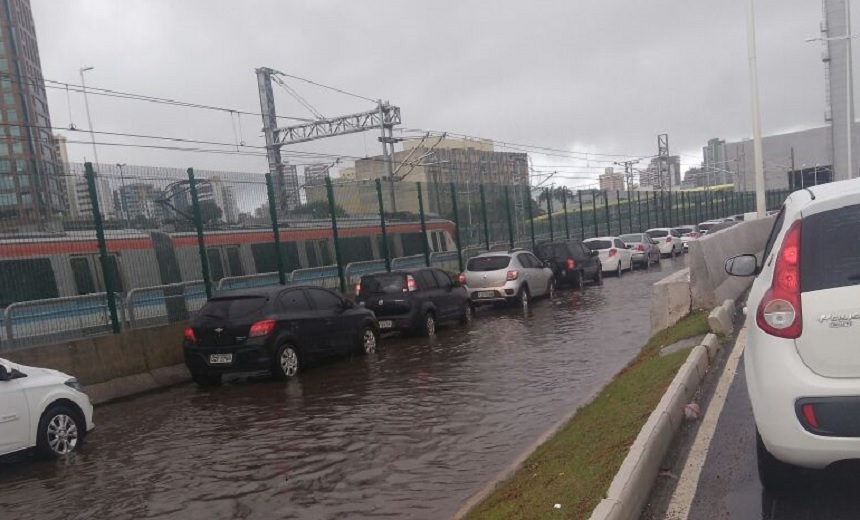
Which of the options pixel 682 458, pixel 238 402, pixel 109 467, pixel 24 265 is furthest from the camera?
pixel 24 265

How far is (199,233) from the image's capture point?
1326 cm

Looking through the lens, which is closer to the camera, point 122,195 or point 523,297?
point 122,195

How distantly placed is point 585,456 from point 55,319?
28.2 ft

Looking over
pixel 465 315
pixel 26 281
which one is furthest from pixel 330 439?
pixel 465 315

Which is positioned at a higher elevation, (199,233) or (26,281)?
(199,233)

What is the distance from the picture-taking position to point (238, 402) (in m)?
9.35

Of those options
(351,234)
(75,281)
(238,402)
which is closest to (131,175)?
(75,281)

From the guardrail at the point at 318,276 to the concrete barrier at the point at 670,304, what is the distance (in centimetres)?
788

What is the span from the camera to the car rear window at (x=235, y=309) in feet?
33.8

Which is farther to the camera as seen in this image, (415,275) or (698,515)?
(415,275)

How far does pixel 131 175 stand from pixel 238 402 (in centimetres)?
536

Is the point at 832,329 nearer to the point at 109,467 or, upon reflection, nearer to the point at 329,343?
the point at 109,467

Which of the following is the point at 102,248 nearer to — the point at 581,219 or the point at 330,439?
the point at 330,439

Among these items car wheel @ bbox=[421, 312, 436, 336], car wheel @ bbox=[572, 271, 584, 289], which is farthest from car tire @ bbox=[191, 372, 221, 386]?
car wheel @ bbox=[572, 271, 584, 289]
